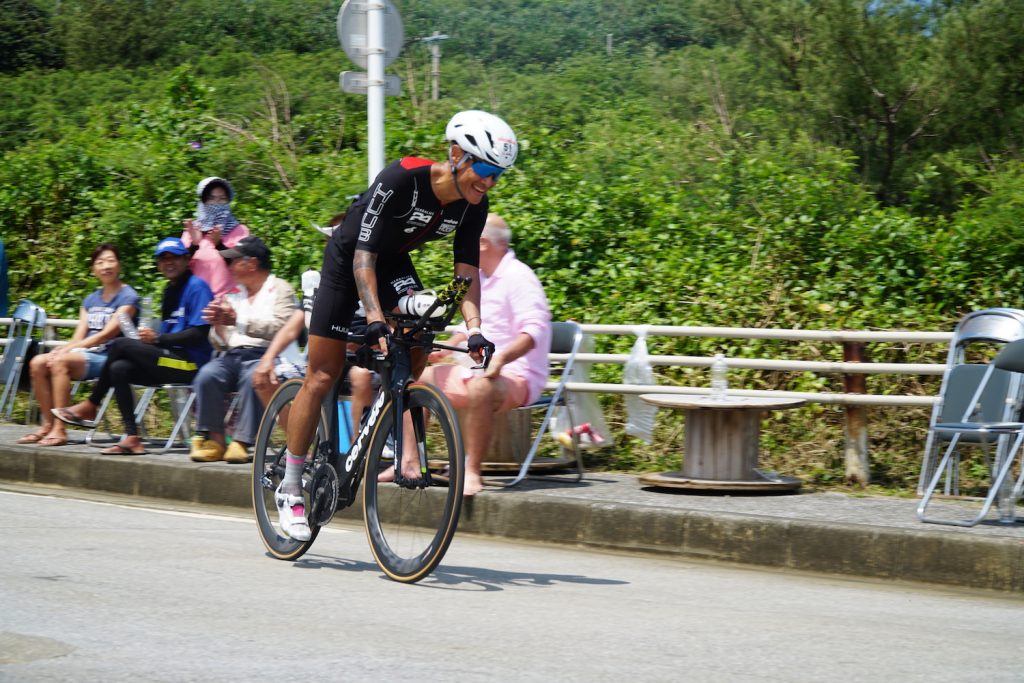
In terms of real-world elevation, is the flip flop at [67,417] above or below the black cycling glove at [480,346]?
below

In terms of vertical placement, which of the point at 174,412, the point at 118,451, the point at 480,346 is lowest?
the point at 118,451

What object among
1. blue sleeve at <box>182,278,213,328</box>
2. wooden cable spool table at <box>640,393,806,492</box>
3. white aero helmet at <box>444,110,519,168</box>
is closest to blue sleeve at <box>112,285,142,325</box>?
blue sleeve at <box>182,278,213,328</box>

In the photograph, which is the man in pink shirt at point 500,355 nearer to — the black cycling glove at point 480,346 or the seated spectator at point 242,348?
the seated spectator at point 242,348

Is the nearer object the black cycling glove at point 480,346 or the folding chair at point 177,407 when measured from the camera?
the black cycling glove at point 480,346

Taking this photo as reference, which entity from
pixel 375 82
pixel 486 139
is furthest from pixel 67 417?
pixel 486 139

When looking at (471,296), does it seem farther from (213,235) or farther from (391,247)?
(213,235)

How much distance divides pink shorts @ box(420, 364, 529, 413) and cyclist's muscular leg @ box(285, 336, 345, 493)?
1.67 metres

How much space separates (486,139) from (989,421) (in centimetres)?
375

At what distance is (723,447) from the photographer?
8156 millimetres

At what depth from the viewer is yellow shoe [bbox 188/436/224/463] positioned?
938cm

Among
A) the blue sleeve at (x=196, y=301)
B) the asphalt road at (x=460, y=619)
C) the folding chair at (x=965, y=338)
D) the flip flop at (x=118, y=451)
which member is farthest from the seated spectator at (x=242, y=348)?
the folding chair at (x=965, y=338)

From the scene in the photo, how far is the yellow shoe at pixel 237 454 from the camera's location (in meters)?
9.29

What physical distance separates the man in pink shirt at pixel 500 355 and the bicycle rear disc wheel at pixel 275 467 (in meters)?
1.37

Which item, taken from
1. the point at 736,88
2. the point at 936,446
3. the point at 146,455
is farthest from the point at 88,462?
the point at 736,88
